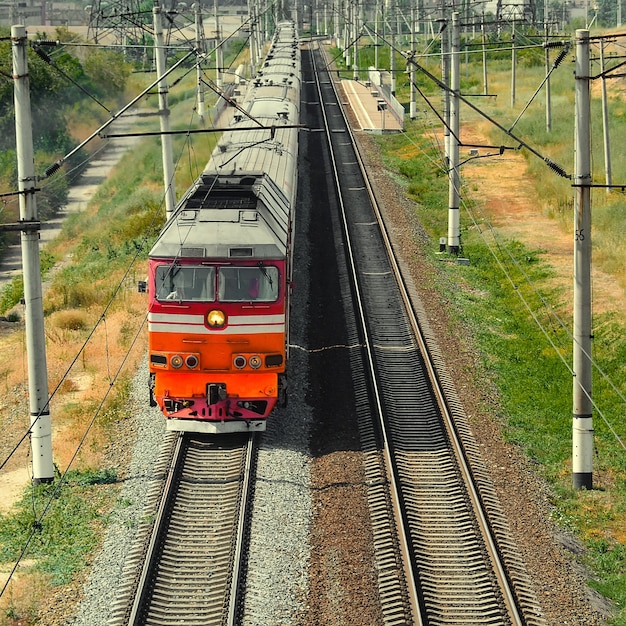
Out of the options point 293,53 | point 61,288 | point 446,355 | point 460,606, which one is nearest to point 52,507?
point 460,606

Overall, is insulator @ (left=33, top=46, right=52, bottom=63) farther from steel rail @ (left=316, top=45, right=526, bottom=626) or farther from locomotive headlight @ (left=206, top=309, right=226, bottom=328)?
steel rail @ (left=316, top=45, right=526, bottom=626)

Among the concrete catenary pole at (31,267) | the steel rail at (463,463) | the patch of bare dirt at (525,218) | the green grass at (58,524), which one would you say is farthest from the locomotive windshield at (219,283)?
the patch of bare dirt at (525,218)

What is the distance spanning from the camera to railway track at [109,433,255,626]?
12.6 metres

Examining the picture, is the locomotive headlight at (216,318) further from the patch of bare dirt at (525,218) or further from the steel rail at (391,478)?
the patch of bare dirt at (525,218)

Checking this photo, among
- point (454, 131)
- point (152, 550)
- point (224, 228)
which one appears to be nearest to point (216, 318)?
point (224, 228)

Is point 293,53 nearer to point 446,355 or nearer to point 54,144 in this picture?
point 54,144

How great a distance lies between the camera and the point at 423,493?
1588cm

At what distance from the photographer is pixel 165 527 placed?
1462cm

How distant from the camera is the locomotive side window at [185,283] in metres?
16.8

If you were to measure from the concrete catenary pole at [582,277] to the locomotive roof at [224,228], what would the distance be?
4608 millimetres

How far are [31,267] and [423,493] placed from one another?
Result: 6.82 m

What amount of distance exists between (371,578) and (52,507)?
5191mm

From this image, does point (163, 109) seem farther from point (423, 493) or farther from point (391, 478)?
point (423, 493)

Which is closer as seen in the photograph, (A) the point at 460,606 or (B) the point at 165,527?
(A) the point at 460,606
